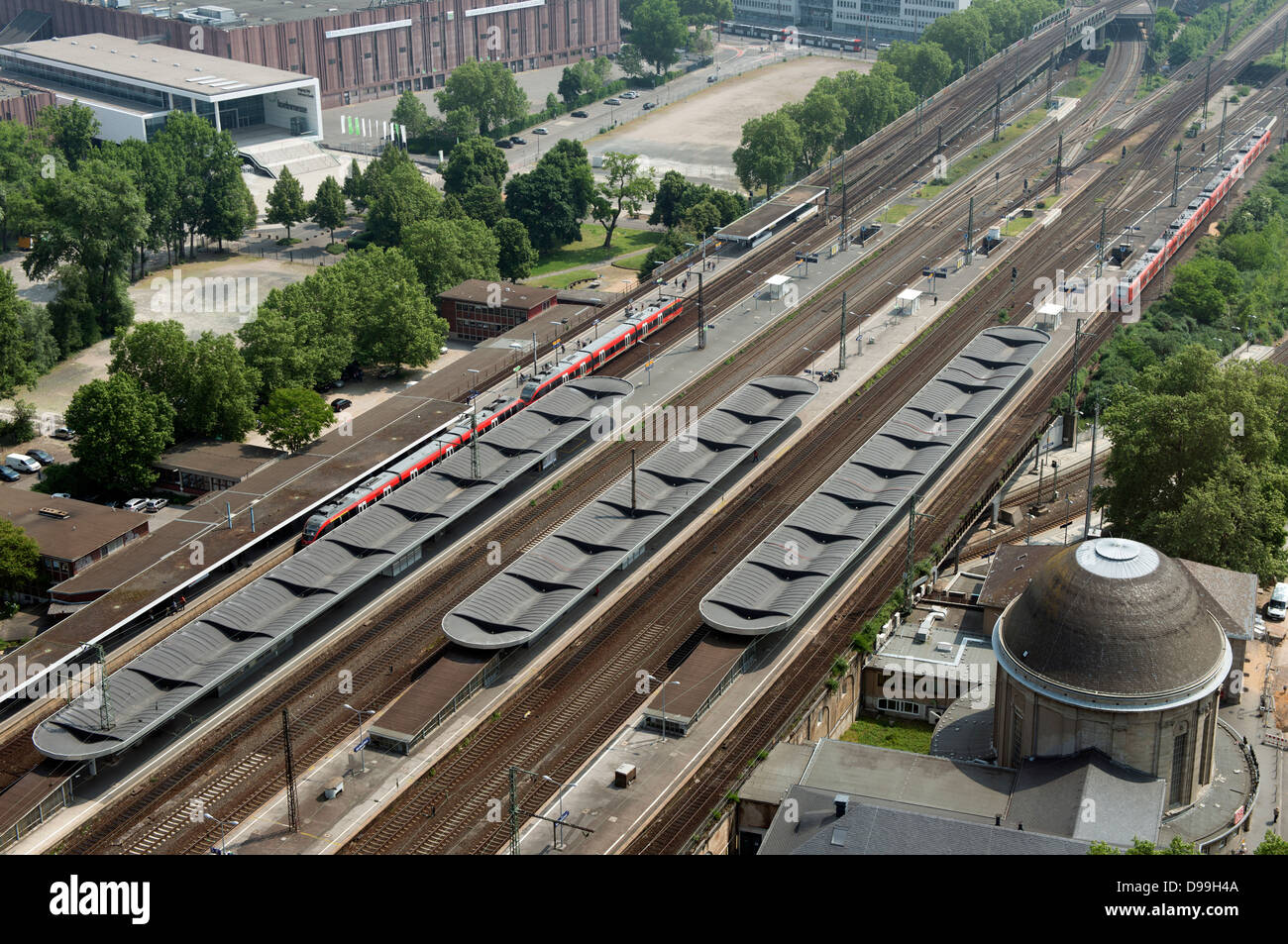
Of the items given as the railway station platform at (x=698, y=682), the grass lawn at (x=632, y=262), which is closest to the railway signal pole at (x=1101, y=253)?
the grass lawn at (x=632, y=262)

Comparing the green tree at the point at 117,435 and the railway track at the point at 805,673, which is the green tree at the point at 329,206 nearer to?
the green tree at the point at 117,435

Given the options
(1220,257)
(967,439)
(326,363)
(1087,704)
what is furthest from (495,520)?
(1220,257)

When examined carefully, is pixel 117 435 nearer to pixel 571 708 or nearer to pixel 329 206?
pixel 571 708

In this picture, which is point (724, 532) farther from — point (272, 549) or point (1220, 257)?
point (1220, 257)

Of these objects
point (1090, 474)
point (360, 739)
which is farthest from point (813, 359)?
→ point (360, 739)
